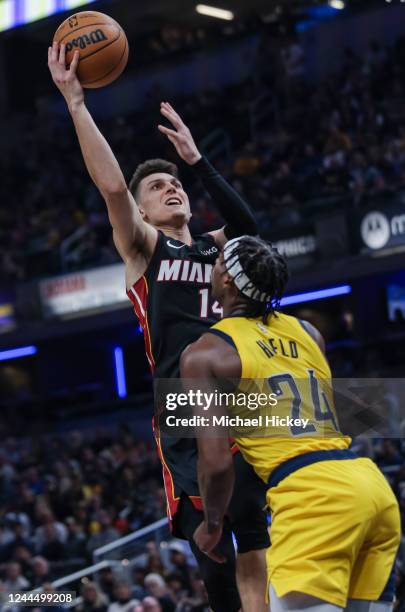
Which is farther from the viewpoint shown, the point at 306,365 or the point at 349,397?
the point at 349,397

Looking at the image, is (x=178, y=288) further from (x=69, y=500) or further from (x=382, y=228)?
(x=382, y=228)

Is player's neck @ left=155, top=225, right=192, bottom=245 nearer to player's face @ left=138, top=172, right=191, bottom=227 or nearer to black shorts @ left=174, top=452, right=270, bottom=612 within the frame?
player's face @ left=138, top=172, right=191, bottom=227

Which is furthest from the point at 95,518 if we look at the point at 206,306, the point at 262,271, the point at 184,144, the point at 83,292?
the point at 262,271

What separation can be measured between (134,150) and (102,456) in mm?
8166

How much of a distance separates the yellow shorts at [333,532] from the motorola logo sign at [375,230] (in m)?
12.6

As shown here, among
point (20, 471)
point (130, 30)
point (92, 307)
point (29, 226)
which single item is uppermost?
point (130, 30)

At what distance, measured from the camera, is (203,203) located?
18.9 m

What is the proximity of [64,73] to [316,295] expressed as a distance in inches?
586

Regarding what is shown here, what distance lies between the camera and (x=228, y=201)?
4996 millimetres

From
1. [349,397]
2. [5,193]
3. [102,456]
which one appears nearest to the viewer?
[349,397]

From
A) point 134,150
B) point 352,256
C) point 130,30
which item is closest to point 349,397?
point 352,256

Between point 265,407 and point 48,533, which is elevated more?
point 265,407

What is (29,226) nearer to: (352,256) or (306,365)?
(352,256)

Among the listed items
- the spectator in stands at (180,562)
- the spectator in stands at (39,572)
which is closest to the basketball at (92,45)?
the spectator in stands at (180,562)
